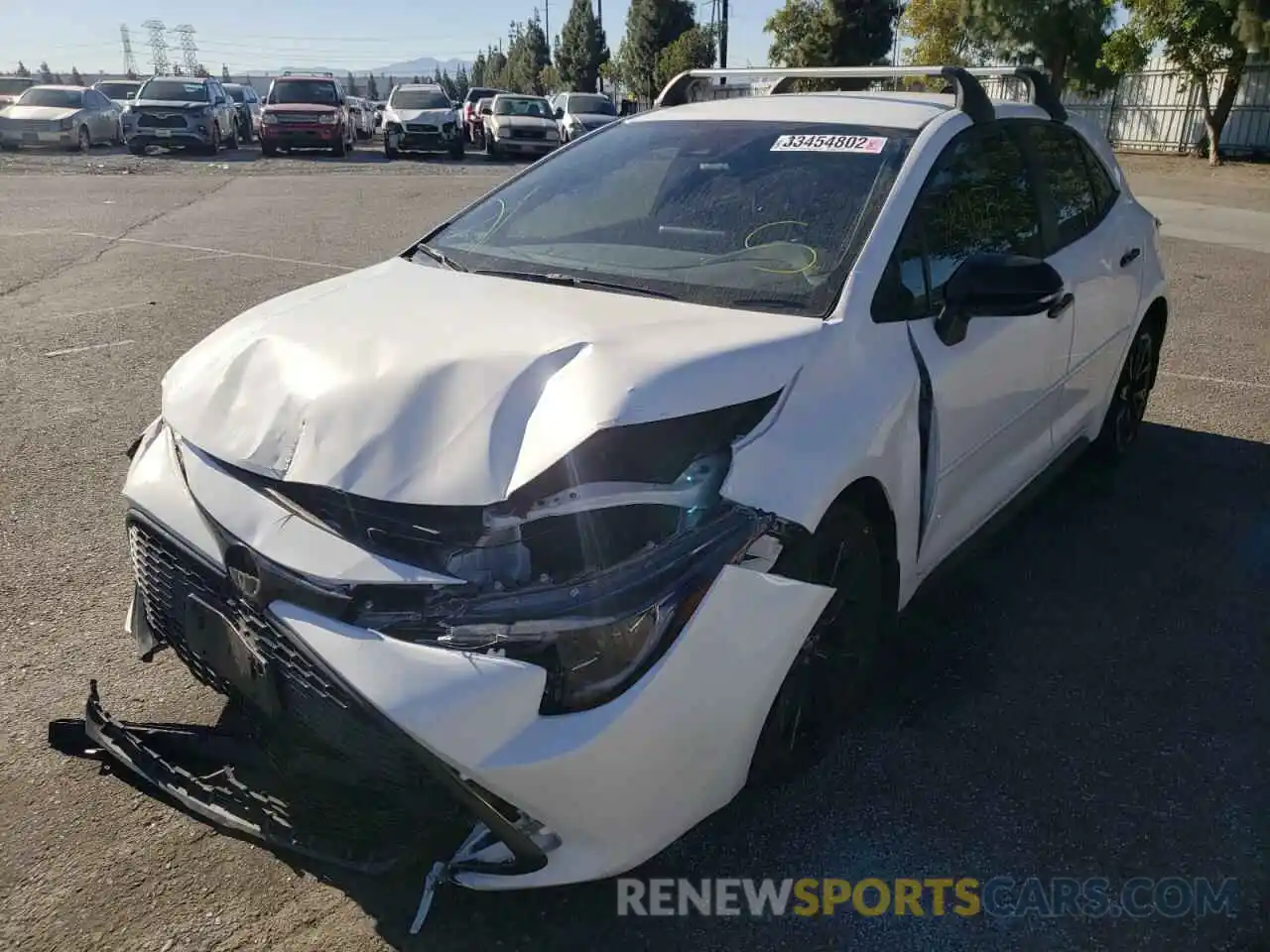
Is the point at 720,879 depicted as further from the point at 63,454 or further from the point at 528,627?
the point at 63,454

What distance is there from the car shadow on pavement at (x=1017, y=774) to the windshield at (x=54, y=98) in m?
26.5

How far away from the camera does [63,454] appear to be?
4.99 metres

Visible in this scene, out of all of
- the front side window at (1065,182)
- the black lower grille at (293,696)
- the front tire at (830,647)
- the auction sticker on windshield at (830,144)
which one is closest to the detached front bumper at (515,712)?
the black lower grille at (293,696)

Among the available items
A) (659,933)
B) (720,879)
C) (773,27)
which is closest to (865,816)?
(720,879)

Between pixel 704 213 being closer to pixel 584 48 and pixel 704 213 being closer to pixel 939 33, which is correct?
pixel 939 33

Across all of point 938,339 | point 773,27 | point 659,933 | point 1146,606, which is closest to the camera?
point 659,933

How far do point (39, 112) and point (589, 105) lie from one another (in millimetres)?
13232

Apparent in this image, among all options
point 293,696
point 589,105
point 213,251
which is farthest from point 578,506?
point 589,105

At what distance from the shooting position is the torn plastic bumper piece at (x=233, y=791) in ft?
6.71

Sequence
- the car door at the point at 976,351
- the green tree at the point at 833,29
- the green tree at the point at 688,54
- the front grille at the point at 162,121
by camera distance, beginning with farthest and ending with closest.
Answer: the green tree at the point at 688,54
the green tree at the point at 833,29
the front grille at the point at 162,121
the car door at the point at 976,351

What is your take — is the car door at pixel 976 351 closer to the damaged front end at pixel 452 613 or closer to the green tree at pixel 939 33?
the damaged front end at pixel 452 613

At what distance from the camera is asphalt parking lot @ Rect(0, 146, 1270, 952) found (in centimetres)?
236

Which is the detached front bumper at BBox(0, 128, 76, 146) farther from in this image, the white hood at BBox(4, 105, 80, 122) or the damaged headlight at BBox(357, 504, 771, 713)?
the damaged headlight at BBox(357, 504, 771, 713)

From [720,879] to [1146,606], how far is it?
2179mm
